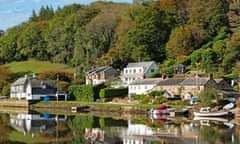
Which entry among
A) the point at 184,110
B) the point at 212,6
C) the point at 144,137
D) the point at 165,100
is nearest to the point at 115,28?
the point at 212,6

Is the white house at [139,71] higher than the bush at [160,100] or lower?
higher

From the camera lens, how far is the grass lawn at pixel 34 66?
11544cm

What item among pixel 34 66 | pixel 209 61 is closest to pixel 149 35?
pixel 209 61

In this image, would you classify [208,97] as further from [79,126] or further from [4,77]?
[4,77]

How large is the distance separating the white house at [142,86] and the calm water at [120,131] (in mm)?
18185

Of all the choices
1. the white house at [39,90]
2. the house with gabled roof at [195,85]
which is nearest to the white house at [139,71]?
the white house at [39,90]

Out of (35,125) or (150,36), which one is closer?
(35,125)

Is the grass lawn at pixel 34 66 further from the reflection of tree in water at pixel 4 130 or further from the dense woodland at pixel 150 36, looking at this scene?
the reflection of tree in water at pixel 4 130

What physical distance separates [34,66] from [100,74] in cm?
3695

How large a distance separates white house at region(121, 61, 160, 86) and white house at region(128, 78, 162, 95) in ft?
21.3

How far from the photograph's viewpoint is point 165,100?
62.9 metres

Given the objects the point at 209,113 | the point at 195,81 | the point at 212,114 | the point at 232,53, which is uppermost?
the point at 232,53

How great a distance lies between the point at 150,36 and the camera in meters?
90.3

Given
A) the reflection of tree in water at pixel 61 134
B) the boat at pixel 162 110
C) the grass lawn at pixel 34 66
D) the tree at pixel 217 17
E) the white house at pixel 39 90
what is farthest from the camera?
the grass lawn at pixel 34 66
